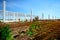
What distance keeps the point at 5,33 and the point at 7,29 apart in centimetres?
23

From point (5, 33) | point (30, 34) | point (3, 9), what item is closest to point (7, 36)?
point (5, 33)

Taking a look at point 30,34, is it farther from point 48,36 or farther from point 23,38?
point 48,36

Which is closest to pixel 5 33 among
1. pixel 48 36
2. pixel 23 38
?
pixel 23 38

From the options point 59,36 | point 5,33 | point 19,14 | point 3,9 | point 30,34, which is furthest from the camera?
point 19,14

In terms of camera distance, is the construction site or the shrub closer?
the construction site

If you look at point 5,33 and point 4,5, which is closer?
point 5,33

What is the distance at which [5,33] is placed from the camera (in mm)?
8812

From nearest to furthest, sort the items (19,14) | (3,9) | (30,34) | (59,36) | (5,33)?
(59,36) → (5,33) → (30,34) → (3,9) → (19,14)

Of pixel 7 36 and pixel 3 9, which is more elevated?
pixel 3 9

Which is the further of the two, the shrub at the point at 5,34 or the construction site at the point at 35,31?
the shrub at the point at 5,34

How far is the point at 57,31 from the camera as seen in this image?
7.19m

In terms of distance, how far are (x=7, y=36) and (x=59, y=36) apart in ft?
8.54

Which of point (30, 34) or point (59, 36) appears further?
point (30, 34)

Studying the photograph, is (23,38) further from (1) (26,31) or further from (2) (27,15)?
(2) (27,15)
